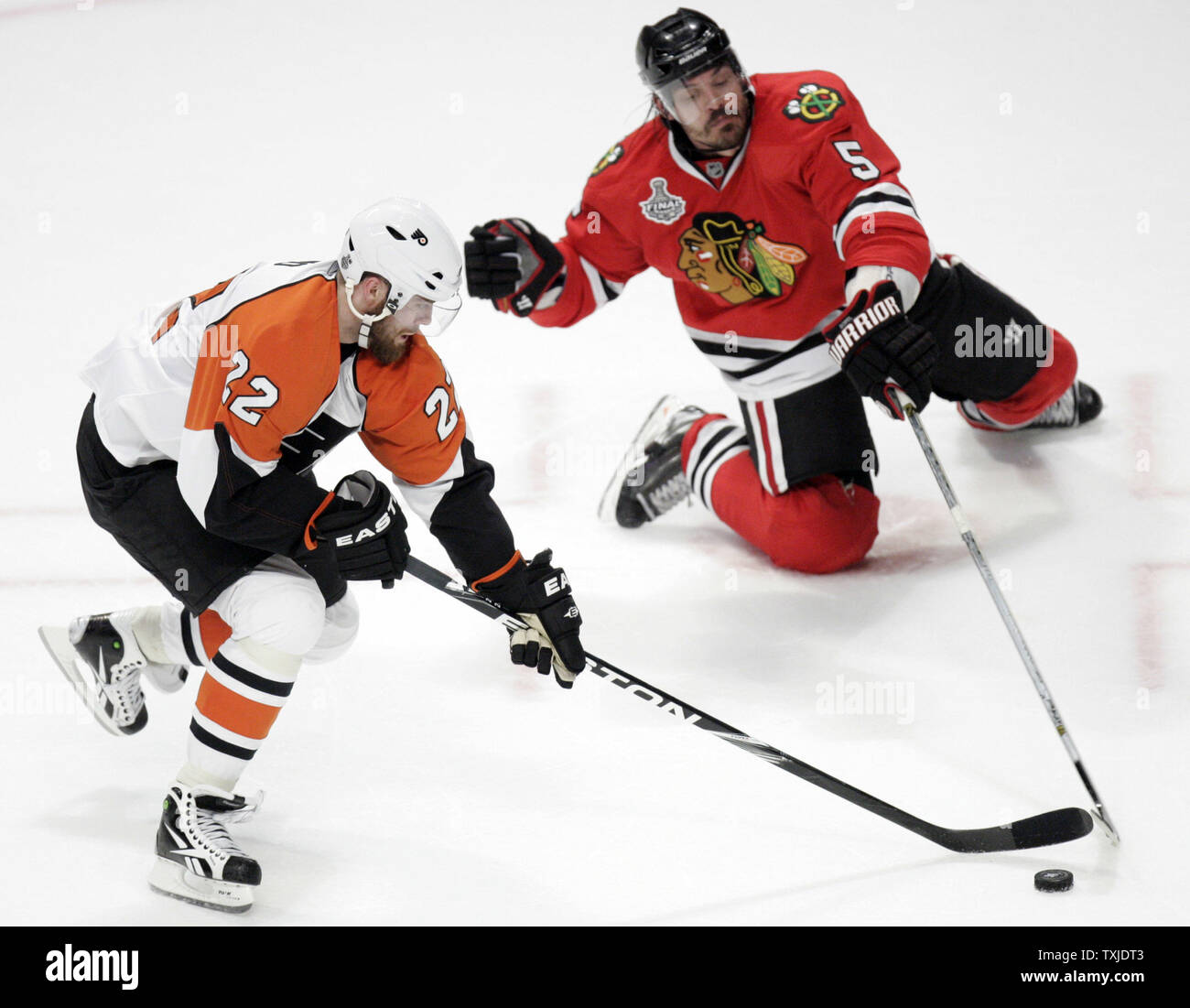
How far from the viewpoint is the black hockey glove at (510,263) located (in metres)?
3.39

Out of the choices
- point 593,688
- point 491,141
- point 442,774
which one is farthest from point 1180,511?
point 491,141

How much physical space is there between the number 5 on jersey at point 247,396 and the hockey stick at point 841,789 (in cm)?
55

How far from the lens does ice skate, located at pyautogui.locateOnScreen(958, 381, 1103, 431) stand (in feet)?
13.0

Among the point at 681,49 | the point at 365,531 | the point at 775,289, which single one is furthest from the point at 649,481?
the point at 365,531

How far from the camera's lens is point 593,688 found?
309 centimetres

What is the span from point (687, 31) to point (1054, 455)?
160 cm

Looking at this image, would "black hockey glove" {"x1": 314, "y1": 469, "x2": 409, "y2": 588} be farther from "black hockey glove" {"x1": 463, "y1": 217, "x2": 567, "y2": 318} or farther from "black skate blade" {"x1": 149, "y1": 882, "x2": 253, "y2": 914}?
"black hockey glove" {"x1": 463, "y1": 217, "x2": 567, "y2": 318}

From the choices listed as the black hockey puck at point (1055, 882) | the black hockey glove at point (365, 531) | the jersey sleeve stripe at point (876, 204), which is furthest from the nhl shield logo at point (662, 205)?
the black hockey puck at point (1055, 882)

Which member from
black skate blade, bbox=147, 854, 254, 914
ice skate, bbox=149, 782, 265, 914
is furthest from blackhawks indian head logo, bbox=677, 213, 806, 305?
black skate blade, bbox=147, 854, 254, 914

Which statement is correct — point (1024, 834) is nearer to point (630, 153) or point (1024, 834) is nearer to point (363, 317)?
point (363, 317)

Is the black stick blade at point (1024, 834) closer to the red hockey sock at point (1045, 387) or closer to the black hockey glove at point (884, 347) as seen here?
the black hockey glove at point (884, 347)

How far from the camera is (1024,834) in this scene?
2445 mm

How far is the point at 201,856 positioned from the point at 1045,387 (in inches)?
96.3
